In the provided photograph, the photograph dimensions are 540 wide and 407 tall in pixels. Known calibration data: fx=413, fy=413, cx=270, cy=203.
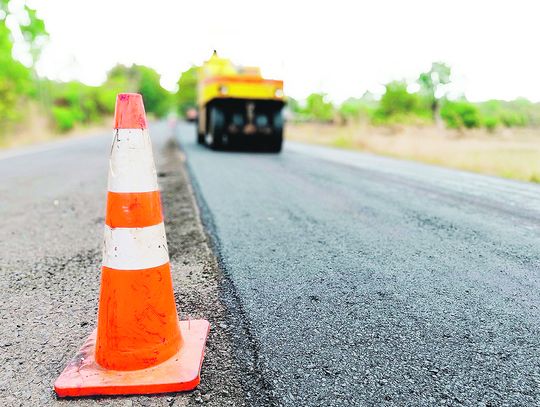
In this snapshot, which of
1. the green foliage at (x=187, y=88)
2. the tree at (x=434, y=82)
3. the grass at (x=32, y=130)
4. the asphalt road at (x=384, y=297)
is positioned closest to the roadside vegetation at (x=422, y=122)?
the tree at (x=434, y=82)

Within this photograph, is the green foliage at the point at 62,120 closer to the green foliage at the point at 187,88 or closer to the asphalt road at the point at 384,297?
the asphalt road at the point at 384,297

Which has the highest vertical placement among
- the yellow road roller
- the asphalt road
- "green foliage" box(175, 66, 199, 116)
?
"green foliage" box(175, 66, 199, 116)

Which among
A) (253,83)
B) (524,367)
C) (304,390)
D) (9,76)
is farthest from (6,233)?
(9,76)

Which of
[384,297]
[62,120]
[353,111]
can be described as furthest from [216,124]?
[353,111]

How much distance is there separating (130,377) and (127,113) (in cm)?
96

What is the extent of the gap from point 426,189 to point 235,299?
167 inches

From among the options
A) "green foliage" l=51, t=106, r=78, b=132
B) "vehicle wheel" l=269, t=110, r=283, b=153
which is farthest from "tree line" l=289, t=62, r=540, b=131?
"vehicle wheel" l=269, t=110, r=283, b=153

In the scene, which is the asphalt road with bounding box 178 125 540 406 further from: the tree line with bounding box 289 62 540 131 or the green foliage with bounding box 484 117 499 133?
the green foliage with bounding box 484 117 499 133

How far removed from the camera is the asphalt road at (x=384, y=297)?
140 centimetres

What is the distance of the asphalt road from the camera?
140cm

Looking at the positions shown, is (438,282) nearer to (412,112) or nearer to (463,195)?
(463,195)

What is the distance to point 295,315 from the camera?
6.17 feet

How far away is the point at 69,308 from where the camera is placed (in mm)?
1993

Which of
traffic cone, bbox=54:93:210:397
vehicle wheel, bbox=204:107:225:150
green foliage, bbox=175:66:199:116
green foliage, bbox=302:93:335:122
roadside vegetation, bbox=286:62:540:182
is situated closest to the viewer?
traffic cone, bbox=54:93:210:397
